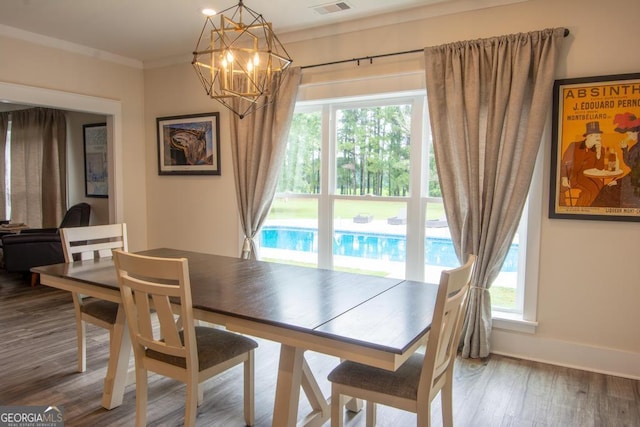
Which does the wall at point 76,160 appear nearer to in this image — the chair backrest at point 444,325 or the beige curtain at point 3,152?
the beige curtain at point 3,152

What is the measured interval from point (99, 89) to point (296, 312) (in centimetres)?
392

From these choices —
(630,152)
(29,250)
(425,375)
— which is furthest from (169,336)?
(29,250)

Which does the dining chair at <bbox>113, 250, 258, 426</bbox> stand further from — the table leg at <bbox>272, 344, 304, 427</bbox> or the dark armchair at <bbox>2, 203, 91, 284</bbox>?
the dark armchair at <bbox>2, 203, 91, 284</bbox>

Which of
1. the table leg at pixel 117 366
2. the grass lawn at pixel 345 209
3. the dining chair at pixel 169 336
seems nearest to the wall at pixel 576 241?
the grass lawn at pixel 345 209

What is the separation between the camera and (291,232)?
4.22 m

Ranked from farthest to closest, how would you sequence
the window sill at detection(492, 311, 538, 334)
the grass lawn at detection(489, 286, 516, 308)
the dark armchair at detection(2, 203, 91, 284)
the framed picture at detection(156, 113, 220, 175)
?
the dark armchair at detection(2, 203, 91, 284) < the framed picture at detection(156, 113, 220, 175) < the grass lawn at detection(489, 286, 516, 308) < the window sill at detection(492, 311, 538, 334)

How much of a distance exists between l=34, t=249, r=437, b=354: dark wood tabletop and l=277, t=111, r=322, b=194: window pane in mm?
1492

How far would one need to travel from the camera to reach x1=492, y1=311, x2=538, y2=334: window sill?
3023 millimetres

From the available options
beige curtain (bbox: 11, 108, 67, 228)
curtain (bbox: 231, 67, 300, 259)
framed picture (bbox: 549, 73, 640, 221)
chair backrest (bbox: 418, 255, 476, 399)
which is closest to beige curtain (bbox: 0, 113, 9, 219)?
beige curtain (bbox: 11, 108, 67, 228)

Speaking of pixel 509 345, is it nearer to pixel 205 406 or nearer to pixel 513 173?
pixel 513 173

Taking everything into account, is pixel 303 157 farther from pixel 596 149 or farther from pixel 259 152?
pixel 596 149

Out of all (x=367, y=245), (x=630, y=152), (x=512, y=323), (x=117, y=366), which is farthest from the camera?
(x=367, y=245)

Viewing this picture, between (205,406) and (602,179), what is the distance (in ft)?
9.15

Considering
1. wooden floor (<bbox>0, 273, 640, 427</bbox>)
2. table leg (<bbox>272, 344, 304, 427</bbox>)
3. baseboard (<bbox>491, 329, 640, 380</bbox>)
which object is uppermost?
table leg (<bbox>272, 344, 304, 427</bbox>)
